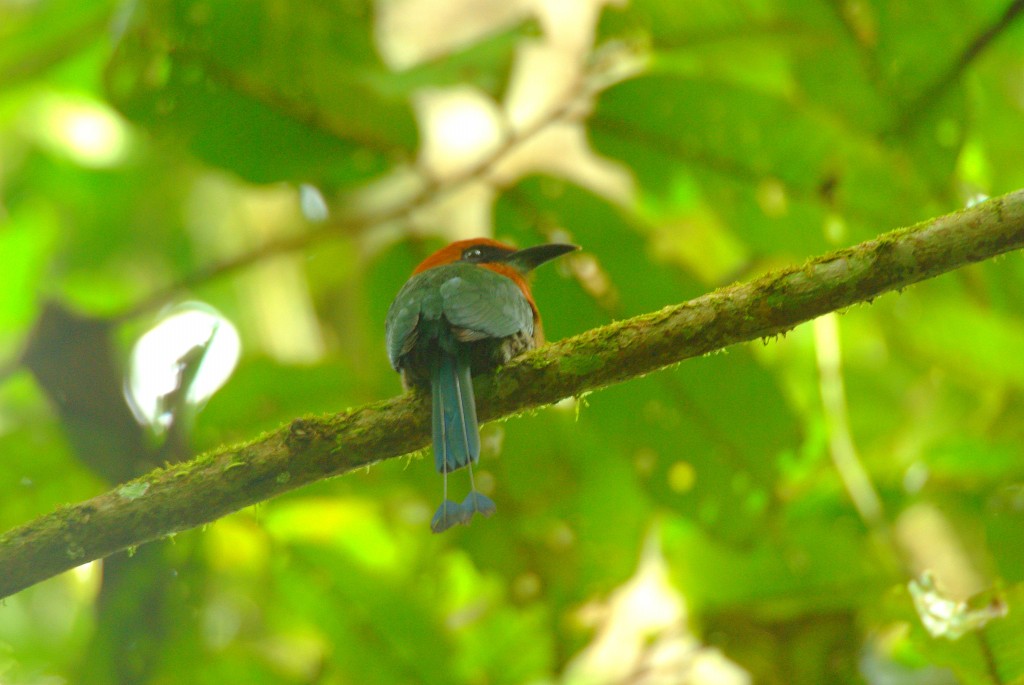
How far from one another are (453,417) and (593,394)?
0.98 meters

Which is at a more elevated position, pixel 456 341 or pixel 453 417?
pixel 456 341

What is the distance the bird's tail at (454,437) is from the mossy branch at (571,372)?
0.46 ft

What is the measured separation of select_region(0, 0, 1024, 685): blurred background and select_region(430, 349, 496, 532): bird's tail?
0.88 meters

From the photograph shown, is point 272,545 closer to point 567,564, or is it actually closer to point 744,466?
point 567,564

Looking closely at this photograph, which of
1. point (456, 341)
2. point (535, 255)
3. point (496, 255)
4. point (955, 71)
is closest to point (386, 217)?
point (496, 255)

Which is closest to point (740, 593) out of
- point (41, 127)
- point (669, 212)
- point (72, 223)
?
point (669, 212)

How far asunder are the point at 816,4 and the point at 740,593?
204 centimetres

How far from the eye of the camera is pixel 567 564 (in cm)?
365

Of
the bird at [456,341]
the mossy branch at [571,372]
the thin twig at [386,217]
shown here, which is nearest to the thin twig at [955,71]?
the thin twig at [386,217]

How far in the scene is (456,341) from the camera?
2.70m

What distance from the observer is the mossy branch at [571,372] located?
7.06 ft

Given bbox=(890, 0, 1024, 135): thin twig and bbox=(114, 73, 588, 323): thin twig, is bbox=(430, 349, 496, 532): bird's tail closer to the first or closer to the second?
bbox=(114, 73, 588, 323): thin twig

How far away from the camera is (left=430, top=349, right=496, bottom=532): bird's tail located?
242cm

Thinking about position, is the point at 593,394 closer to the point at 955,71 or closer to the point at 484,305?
the point at 484,305
